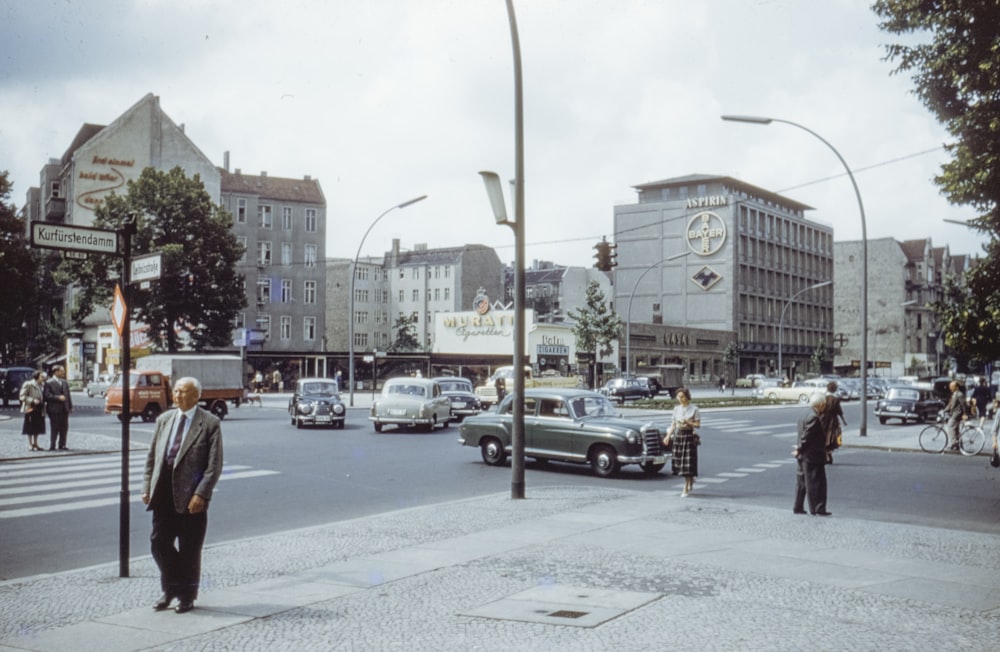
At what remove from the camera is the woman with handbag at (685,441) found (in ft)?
47.2

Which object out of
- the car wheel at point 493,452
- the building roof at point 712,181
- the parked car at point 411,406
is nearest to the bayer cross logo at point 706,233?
the building roof at point 712,181

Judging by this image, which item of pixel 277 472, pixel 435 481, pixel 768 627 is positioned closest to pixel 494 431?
pixel 435 481

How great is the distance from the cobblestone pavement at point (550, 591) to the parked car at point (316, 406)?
1820 cm

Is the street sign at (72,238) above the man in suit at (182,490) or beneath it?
above

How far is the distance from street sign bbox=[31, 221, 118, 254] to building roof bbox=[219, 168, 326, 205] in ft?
236

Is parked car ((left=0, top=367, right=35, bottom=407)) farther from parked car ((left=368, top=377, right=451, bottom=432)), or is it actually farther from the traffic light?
the traffic light

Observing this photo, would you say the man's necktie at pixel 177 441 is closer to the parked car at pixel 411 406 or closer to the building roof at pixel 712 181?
the parked car at pixel 411 406

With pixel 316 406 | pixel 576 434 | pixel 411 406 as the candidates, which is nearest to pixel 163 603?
pixel 576 434

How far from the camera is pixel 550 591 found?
737cm

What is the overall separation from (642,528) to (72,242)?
258 inches

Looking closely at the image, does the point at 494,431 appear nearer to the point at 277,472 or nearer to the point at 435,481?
the point at 435,481

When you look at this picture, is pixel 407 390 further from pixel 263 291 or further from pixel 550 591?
pixel 263 291

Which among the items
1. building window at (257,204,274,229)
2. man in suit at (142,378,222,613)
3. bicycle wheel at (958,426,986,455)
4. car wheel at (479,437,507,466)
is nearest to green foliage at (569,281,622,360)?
bicycle wheel at (958,426,986,455)

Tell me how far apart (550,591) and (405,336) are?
105 m
